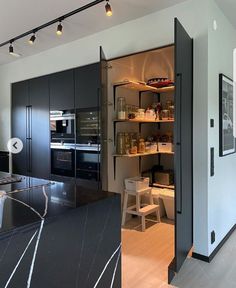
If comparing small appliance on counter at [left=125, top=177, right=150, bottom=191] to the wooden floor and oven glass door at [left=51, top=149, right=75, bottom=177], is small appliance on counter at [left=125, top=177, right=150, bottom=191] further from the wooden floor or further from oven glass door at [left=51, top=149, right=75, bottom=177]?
oven glass door at [left=51, top=149, right=75, bottom=177]

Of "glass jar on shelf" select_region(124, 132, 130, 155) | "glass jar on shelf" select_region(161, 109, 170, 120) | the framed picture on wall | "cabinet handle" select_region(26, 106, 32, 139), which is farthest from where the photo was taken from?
"cabinet handle" select_region(26, 106, 32, 139)

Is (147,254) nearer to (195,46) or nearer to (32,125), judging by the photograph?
(195,46)

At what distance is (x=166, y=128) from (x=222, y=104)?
1.48 metres

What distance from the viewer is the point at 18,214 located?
1.20 metres

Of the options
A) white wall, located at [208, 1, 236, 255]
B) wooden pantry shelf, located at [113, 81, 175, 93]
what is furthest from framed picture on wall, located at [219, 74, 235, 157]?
wooden pantry shelf, located at [113, 81, 175, 93]

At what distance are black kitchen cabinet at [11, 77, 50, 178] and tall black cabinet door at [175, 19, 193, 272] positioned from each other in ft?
7.97

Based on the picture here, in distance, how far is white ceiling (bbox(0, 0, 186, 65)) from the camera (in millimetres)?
2564

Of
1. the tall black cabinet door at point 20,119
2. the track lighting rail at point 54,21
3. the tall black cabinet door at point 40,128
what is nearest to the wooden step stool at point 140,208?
the tall black cabinet door at point 40,128

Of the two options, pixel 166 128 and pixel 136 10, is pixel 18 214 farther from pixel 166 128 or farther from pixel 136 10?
pixel 166 128

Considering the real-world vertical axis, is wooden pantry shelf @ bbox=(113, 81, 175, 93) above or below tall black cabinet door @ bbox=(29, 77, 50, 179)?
above

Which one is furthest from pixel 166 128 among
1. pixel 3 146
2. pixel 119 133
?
pixel 3 146

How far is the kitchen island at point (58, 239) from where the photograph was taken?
3.50 feet

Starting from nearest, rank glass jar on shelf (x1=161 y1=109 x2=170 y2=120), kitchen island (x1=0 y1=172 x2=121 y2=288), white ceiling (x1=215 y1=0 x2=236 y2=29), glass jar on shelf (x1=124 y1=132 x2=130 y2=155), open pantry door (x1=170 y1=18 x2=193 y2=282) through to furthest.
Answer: kitchen island (x1=0 y1=172 x2=121 y2=288) < open pantry door (x1=170 y1=18 x2=193 y2=282) < white ceiling (x1=215 y1=0 x2=236 y2=29) < glass jar on shelf (x1=124 y1=132 x2=130 y2=155) < glass jar on shelf (x1=161 y1=109 x2=170 y2=120)

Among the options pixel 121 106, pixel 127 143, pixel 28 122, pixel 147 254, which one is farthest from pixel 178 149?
pixel 28 122
